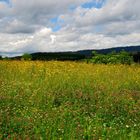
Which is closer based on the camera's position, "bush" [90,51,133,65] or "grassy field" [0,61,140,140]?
"grassy field" [0,61,140,140]

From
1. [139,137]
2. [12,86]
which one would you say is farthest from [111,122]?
[12,86]

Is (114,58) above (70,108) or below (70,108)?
above

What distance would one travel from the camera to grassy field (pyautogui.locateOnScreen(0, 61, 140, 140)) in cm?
760

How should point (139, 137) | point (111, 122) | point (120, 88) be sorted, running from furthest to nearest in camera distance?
point (120, 88)
point (111, 122)
point (139, 137)

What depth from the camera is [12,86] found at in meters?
12.0

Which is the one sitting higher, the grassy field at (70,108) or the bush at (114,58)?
the bush at (114,58)

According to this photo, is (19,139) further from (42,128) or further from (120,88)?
(120,88)

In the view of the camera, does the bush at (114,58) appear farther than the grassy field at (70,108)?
Yes

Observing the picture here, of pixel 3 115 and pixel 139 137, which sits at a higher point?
pixel 3 115

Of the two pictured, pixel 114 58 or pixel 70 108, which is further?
pixel 114 58

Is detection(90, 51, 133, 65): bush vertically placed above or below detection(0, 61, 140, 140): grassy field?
above

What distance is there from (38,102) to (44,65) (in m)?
8.55

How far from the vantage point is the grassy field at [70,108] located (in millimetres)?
7602

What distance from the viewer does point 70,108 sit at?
9508 mm
